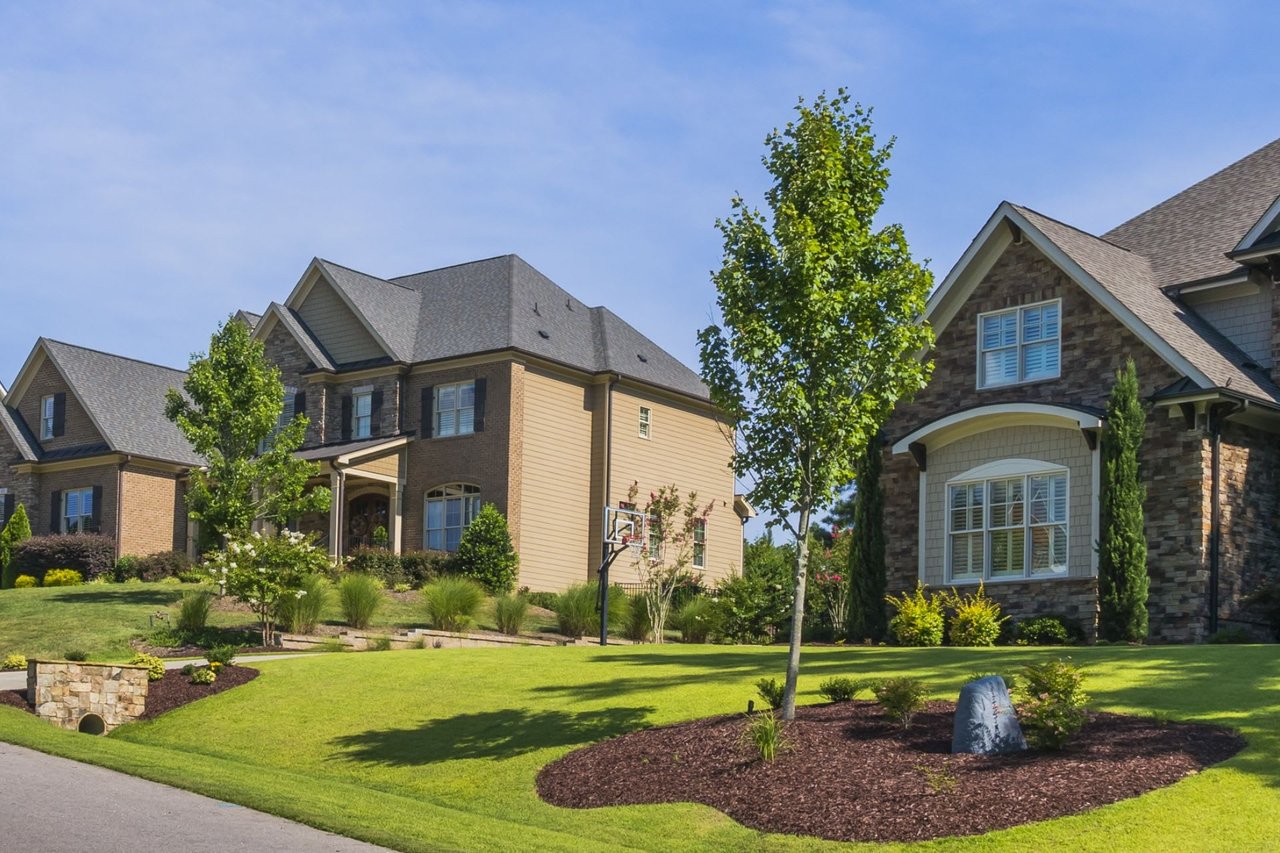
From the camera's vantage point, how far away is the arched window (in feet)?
125

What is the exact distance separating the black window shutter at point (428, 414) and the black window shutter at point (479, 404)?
5.12ft

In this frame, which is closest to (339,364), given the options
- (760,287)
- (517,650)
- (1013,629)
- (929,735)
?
(517,650)

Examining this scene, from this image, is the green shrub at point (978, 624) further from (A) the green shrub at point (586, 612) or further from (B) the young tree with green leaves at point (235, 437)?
(B) the young tree with green leaves at point (235, 437)

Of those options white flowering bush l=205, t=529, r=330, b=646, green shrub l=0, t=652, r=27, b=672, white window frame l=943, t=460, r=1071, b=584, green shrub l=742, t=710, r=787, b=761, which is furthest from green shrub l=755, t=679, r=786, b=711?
white flowering bush l=205, t=529, r=330, b=646

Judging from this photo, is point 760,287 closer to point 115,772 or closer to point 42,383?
point 115,772

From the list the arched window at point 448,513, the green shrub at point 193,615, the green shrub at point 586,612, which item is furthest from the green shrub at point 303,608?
the arched window at point 448,513

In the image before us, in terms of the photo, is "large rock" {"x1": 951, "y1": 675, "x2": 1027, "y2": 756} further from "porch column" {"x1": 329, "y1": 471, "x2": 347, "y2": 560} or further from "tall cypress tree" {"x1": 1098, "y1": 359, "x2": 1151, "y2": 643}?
"porch column" {"x1": 329, "y1": 471, "x2": 347, "y2": 560}

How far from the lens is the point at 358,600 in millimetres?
28297

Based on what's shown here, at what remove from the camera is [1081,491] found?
2373 centimetres

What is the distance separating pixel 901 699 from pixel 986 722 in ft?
3.52

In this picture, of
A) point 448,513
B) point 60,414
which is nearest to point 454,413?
point 448,513

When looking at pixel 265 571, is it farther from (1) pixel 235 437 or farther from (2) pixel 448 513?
(2) pixel 448 513

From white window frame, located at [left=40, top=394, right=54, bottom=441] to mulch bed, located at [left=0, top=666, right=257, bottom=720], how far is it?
1082 inches

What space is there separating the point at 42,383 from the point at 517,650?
29.7m
